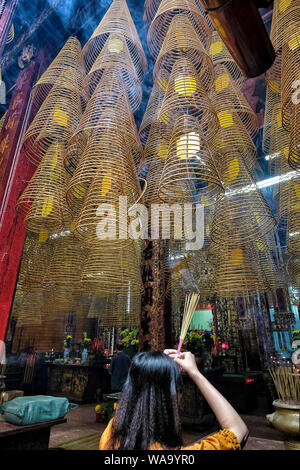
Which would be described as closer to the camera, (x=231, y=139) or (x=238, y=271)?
(x=238, y=271)

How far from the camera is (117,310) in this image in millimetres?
2309

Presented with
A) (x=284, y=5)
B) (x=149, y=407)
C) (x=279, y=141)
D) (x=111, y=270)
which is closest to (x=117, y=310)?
(x=111, y=270)

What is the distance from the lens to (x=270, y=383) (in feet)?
14.8

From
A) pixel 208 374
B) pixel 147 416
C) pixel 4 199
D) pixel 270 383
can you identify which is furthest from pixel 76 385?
pixel 147 416

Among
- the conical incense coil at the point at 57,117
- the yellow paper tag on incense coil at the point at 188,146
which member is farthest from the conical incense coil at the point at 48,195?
the yellow paper tag on incense coil at the point at 188,146

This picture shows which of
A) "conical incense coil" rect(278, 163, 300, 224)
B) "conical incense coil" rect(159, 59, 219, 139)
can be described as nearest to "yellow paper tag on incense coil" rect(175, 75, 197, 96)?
"conical incense coil" rect(159, 59, 219, 139)

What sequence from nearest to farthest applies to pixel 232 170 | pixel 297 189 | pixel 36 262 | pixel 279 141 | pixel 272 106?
pixel 297 189 → pixel 232 170 → pixel 279 141 → pixel 36 262 → pixel 272 106

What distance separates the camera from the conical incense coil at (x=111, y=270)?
1.44m

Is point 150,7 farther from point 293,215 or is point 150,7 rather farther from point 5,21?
point 293,215

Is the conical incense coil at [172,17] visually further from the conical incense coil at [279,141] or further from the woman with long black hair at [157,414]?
the woman with long black hair at [157,414]

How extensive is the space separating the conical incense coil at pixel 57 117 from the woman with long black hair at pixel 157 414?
56.2 inches

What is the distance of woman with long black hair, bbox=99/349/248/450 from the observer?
0.66m

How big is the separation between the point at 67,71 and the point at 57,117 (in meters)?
0.50

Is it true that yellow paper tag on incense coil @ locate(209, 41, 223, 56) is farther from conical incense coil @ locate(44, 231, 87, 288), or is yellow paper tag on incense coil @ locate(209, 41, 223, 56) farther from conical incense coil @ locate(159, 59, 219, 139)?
conical incense coil @ locate(44, 231, 87, 288)
